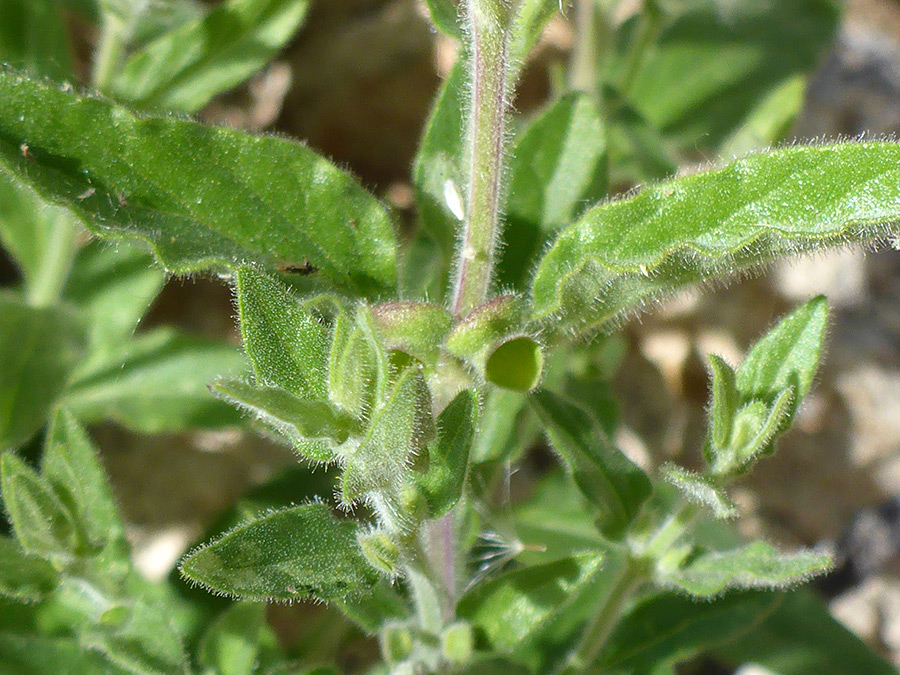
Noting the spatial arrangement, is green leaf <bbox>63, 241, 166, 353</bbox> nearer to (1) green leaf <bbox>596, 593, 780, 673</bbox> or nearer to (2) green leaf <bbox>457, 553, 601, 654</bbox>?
(2) green leaf <bbox>457, 553, 601, 654</bbox>

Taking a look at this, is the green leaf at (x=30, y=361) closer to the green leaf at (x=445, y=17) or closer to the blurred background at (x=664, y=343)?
the blurred background at (x=664, y=343)

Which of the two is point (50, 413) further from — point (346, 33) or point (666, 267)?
point (346, 33)

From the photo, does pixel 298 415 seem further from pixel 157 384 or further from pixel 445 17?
pixel 157 384

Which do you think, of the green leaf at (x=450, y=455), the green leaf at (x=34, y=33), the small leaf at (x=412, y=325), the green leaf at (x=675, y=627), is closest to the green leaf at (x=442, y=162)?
the small leaf at (x=412, y=325)

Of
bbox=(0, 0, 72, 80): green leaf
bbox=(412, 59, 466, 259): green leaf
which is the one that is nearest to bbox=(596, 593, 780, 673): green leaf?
bbox=(412, 59, 466, 259): green leaf

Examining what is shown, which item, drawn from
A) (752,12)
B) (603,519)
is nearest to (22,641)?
(603,519)

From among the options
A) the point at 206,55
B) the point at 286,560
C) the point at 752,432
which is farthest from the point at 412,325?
the point at 206,55
